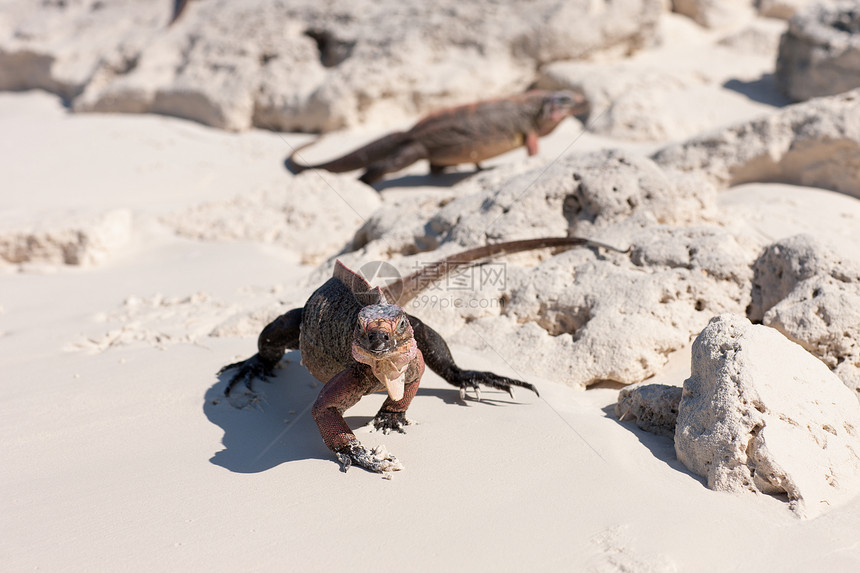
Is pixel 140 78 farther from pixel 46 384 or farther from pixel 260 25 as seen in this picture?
pixel 46 384

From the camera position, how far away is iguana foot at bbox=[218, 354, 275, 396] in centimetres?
259

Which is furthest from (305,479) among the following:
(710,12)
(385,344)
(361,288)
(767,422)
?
(710,12)

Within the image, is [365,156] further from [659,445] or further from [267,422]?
[659,445]

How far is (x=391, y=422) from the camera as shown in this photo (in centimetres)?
229

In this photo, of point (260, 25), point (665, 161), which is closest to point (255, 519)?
point (665, 161)

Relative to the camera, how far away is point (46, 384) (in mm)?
2664

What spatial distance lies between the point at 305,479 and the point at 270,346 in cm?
81

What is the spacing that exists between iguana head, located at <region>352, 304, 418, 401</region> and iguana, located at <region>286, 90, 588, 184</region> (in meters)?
4.71

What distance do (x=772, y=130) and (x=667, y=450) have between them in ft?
10.7

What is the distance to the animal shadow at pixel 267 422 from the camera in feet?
6.96

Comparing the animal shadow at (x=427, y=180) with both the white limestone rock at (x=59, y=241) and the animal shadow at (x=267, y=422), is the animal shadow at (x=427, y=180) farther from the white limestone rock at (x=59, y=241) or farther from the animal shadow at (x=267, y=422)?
the animal shadow at (x=267, y=422)

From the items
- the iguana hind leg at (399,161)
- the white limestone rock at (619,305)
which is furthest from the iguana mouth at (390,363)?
the iguana hind leg at (399,161)

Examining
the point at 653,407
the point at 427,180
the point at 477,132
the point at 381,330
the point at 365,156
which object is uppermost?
the point at 381,330

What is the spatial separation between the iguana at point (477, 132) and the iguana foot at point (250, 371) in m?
4.08
